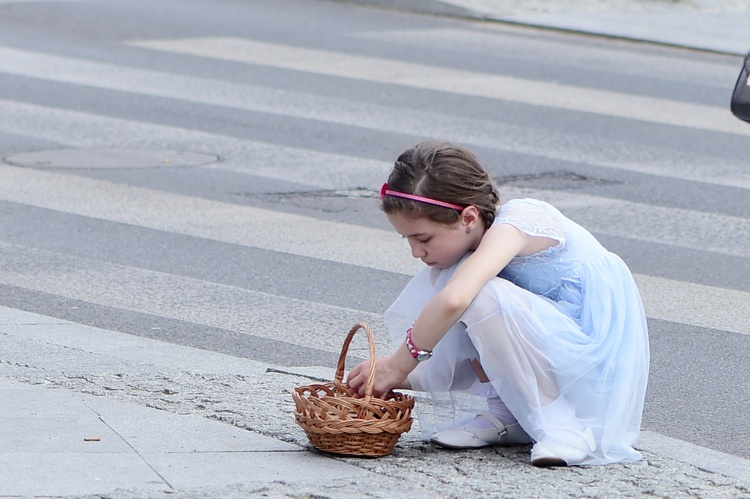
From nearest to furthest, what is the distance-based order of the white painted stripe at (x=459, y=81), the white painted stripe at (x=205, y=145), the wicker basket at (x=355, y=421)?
the wicker basket at (x=355, y=421) → the white painted stripe at (x=205, y=145) → the white painted stripe at (x=459, y=81)

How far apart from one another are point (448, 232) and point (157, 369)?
54.6 inches

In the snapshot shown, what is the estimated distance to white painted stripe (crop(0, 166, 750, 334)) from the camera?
20.2 feet

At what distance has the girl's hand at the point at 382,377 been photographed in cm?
392

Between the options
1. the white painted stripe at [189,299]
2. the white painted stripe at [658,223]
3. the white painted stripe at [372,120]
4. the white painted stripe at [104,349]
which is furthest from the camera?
the white painted stripe at [372,120]

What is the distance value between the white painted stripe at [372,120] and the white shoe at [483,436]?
4.86 metres

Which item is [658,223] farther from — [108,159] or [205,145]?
[108,159]

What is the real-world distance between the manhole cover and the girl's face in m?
5.04

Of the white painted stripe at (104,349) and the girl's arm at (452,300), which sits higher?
the girl's arm at (452,300)

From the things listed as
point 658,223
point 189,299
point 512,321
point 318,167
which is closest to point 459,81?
point 318,167

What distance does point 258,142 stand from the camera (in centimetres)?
951

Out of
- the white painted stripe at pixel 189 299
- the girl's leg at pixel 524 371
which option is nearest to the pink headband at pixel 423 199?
the girl's leg at pixel 524 371

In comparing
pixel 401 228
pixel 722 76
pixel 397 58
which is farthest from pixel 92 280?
pixel 722 76

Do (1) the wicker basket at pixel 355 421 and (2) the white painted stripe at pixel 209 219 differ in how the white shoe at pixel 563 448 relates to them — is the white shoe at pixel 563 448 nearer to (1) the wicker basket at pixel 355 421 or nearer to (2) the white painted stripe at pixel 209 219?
(1) the wicker basket at pixel 355 421

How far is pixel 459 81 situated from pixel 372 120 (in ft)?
6.32
